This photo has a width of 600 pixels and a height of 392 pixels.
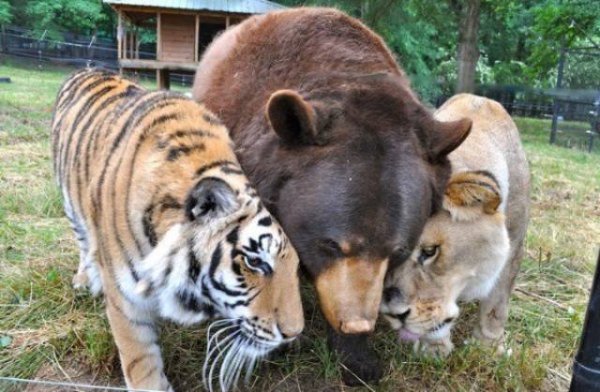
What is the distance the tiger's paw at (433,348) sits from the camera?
3.09 m

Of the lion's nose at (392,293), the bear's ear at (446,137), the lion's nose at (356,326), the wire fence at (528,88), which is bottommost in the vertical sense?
the wire fence at (528,88)

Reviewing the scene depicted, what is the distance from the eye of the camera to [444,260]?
2.70 metres

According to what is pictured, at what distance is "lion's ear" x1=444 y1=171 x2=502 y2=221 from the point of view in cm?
268

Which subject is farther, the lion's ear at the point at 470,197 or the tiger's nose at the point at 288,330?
the lion's ear at the point at 470,197

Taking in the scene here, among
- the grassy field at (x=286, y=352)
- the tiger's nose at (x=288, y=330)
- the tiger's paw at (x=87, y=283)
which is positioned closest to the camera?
the tiger's nose at (x=288, y=330)

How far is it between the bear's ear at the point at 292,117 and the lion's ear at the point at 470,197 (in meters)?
0.70

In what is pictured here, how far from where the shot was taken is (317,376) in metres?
2.94

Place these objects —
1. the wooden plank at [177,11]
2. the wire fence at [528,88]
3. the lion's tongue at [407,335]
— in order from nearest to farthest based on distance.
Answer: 1. the lion's tongue at [407,335]
2. the wooden plank at [177,11]
3. the wire fence at [528,88]

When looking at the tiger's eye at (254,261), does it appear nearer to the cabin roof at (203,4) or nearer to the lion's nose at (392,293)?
the lion's nose at (392,293)

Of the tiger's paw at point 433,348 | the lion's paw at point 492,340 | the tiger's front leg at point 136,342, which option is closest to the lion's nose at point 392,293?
the tiger's paw at point 433,348

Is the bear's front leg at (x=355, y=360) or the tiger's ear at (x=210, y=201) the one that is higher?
the tiger's ear at (x=210, y=201)

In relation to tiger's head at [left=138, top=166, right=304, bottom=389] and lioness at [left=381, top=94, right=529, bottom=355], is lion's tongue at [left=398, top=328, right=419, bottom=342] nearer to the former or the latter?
lioness at [left=381, top=94, right=529, bottom=355]

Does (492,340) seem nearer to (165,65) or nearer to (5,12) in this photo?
(165,65)

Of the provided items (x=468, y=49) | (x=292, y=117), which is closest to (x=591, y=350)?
(x=292, y=117)
